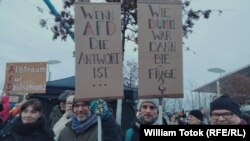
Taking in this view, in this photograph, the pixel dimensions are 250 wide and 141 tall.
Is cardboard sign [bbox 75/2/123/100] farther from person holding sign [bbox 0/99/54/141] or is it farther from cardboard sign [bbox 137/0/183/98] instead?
person holding sign [bbox 0/99/54/141]

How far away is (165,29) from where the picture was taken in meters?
4.74

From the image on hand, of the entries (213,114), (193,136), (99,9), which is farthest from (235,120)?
(99,9)

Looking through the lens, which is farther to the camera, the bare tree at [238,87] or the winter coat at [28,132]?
the bare tree at [238,87]

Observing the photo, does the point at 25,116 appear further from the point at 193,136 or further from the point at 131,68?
the point at 131,68

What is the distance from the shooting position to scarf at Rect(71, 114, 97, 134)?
4589 mm

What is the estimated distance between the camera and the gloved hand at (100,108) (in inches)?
174

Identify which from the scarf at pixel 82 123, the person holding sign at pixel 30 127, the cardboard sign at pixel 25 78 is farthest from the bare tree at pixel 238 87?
the person holding sign at pixel 30 127

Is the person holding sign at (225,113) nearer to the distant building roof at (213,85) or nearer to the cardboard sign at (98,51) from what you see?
the cardboard sign at (98,51)

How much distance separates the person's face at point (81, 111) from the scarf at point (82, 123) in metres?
0.04

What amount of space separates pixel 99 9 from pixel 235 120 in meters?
1.86

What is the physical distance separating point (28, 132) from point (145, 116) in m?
1.26

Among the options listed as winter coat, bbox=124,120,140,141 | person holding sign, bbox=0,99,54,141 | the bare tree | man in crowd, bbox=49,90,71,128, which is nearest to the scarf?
person holding sign, bbox=0,99,54,141

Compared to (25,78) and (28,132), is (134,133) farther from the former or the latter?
(25,78)

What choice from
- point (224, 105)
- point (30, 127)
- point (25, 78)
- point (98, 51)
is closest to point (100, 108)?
point (98, 51)
